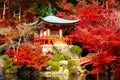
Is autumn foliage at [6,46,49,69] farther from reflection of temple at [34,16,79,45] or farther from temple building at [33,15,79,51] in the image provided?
reflection of temple at [34,16,79,45]

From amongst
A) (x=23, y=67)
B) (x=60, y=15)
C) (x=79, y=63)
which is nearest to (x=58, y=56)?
(x=79, y=63)

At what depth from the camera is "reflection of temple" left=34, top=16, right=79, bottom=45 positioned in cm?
2328

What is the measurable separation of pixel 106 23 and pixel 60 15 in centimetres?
552

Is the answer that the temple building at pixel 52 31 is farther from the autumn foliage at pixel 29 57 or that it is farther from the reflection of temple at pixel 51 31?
the autumn foliage at pixel 29 57

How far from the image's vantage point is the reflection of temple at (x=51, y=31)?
23.3 meters

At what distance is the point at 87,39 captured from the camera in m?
18.9

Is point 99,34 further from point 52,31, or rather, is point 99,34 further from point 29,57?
point 52,31

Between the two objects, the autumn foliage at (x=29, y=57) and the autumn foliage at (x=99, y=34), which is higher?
the autumn foliage at (x=99, y=34)

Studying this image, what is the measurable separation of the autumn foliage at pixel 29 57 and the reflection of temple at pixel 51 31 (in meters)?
4.39

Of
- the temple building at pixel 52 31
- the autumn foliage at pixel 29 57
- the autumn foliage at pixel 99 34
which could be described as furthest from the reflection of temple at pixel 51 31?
the autumn foliage at pixel 29 57

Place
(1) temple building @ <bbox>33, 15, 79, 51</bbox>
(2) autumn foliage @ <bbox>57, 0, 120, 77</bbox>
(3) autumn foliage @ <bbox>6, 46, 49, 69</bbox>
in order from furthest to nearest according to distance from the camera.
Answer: (1) temple building @ <bbox>33, 15, 79, 51</bbox> < (3) autumn foliage @ <bbox>6, 46, 49, 69</bbox> < (2) autumn foliage @ <bbox>57, 0, 120, 77</bbox>

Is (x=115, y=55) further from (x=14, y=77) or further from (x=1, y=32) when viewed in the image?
(x=1, y=32)

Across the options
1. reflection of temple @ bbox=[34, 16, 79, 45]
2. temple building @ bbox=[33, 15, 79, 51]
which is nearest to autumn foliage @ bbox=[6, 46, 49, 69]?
temple building @ bbox=[33, 15, 79, 51]

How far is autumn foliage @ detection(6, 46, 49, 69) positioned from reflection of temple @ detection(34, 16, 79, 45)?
4389mm
